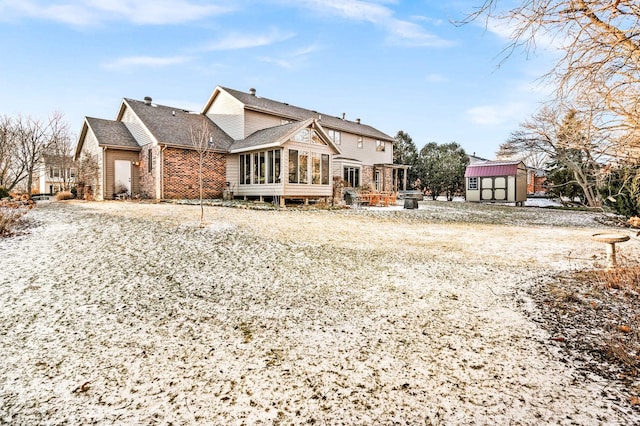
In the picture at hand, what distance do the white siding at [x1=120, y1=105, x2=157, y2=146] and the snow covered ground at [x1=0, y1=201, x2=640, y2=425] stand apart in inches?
491

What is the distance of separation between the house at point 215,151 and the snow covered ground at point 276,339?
1024 cm

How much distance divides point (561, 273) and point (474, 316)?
9.34 feet

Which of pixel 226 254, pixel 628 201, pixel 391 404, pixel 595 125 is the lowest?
pixel 391 404

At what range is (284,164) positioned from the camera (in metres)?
15.6

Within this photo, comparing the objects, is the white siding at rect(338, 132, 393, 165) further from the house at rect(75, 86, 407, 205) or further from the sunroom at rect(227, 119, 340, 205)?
the sunroom at rect(227, 119, 340, 205)

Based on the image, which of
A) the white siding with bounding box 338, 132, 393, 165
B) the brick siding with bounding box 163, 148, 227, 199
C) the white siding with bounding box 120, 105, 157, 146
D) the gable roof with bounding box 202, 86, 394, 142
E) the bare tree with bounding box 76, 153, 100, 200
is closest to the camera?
the brick siding with bounding box 163, 148, 227, 199

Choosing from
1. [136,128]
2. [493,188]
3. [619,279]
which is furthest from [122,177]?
[493,188]

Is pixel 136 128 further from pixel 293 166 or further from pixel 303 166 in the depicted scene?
pixel 303 166

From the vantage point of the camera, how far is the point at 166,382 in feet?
8.11

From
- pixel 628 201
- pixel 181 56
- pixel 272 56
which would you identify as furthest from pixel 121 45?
pixel 628 201

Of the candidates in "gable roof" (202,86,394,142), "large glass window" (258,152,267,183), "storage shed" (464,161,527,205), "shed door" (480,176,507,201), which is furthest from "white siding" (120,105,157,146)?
"shed door" (480,176,507,201)

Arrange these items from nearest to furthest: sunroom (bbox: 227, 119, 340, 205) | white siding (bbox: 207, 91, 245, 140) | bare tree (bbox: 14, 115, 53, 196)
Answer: sunroom (bbox: 227, 119, 340, 205) < white siding (bbox: 207, 91, 245, 140) < bare tree (bbox: 14, 115, 53, 196)

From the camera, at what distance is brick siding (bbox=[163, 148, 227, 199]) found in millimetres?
16609

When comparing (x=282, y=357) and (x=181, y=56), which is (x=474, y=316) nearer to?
(x=282, y=357)
